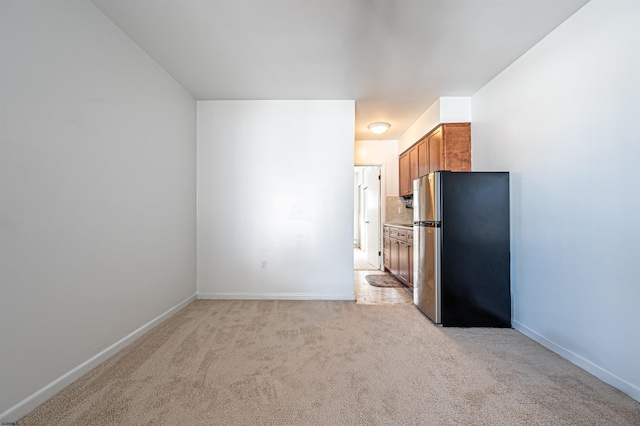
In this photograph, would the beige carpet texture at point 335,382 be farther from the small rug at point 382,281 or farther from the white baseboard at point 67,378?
the small rug at point 382,281

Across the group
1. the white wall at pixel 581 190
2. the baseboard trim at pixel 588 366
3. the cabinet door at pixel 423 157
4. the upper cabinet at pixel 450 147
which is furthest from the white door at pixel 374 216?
the baseboard trim at pixel 588 366

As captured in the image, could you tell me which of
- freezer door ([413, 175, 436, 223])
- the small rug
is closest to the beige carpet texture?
freezer door ([413, 175, 436, 223])

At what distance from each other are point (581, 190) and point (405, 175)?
9.48ft

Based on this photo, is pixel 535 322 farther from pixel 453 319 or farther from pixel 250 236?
pixel 250 236

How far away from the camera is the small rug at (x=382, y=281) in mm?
4273

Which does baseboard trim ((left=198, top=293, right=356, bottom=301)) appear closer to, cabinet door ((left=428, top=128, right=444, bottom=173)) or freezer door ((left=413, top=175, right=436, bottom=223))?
freezer door ((left=413, top=175, right=436, bottom=223))

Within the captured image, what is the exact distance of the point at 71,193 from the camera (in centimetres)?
175

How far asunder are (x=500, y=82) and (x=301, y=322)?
320cm


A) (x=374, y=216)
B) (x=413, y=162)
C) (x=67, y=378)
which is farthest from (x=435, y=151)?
(x=67, y=378)

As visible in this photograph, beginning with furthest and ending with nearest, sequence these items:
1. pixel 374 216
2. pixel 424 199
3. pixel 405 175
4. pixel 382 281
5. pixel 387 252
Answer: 1. pixel 374 216
2. pixel 387 252
3. pixel 405 175
4. pixel 382 281
5. pixel 424 199

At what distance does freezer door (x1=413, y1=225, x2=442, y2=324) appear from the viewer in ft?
8.78

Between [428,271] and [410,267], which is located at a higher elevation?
[428,271]

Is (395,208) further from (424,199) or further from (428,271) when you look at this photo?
(428,271)

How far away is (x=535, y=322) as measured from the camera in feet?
7.72
